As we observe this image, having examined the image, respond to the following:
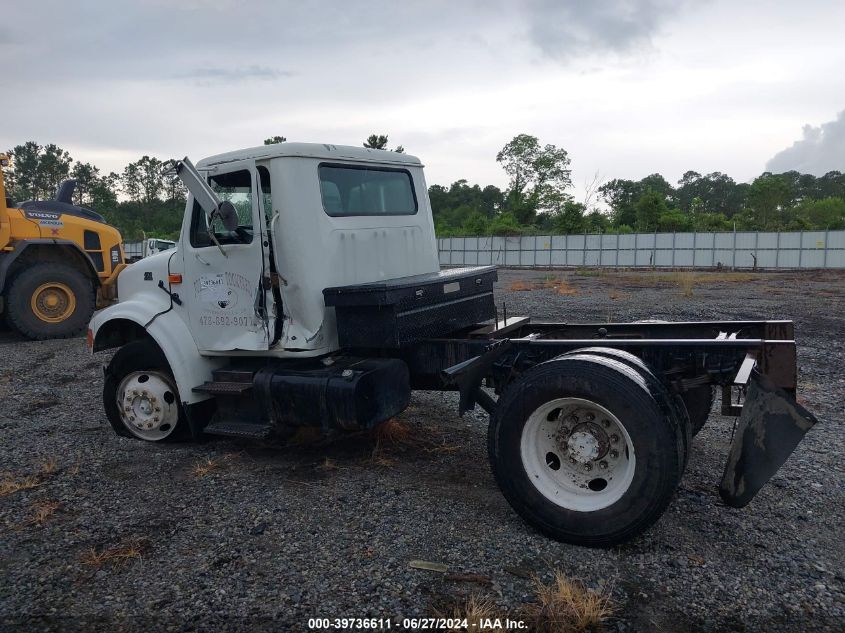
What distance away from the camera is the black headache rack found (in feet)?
15.5

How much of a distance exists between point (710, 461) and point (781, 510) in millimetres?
968

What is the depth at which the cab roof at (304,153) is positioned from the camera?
496cm

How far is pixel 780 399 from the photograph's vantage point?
355 cm

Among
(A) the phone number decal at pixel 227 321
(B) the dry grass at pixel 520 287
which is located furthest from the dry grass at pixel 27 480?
(B) the dry grass at pixel 520 287

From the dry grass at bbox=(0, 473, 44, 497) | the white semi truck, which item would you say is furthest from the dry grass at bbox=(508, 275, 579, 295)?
the dry grass at bbox=(0, 473, 44, 497)

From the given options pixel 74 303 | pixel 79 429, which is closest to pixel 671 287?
pixel 74 303

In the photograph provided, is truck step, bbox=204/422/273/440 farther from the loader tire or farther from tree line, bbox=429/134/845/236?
tree line, bbox=429/134/845/236

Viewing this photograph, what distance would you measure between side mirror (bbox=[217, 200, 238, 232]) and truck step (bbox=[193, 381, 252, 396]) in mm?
1281

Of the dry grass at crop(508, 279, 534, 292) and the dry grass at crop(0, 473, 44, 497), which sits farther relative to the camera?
the dry grass at crop(508, 279, 534, 292)

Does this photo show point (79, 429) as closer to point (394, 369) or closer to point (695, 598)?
point (394, 369)

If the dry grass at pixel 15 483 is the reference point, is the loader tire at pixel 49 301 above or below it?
above

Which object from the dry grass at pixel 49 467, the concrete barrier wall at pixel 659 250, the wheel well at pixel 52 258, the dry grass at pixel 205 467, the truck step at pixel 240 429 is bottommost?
the concrete barrier wall at pixel 659 250

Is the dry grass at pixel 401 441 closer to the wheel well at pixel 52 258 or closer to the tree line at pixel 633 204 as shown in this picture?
the wheel well at pixel 52 258

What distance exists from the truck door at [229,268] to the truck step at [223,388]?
286mm
